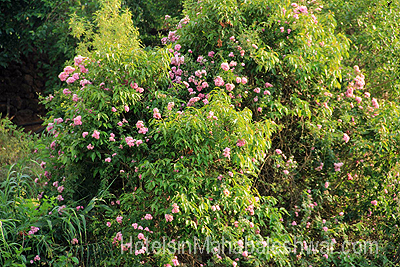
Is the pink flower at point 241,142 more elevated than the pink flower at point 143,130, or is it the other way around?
the pink flower at point 241,142

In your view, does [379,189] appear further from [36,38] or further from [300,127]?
[36,38]

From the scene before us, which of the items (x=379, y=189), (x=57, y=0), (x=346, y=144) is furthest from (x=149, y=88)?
(x=57, y=0)

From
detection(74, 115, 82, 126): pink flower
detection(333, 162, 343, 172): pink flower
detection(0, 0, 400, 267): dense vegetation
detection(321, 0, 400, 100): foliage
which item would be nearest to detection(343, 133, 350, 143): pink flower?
detection(0, 0, 400, 267): dense vegetation

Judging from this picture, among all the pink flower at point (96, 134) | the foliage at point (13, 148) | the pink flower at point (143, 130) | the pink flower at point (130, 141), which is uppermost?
the pink flower at point (143, 130)

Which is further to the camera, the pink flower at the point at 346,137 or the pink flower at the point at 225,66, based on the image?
the pink flower at the point at 346,137

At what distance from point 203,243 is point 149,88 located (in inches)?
56.1

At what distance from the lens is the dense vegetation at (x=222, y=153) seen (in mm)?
3641

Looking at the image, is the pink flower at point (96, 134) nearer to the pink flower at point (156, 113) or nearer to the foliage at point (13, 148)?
the pink flower at point (156, 113)

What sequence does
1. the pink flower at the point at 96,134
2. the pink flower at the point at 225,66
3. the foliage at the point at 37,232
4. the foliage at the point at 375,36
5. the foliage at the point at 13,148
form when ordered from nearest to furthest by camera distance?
the foliage at the point at 37,232, the pink flower at the point at 96,134, the pink flower at the point at 225,66, the foliage at the point at 375,36, the foliage at the point at 13,148

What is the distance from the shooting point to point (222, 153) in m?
3.79

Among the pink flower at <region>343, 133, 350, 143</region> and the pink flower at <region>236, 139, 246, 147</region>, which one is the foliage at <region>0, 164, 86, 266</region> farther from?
the pink flower at <region>343, 133, 350, 143</region>

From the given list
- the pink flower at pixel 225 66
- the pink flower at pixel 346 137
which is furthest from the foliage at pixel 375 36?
the pink flower at pixel 225 66

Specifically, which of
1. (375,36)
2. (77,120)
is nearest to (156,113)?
(77,120)

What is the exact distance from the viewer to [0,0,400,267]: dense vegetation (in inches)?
143
